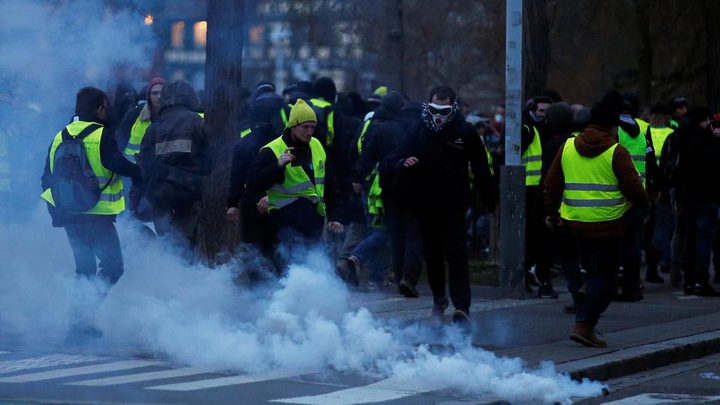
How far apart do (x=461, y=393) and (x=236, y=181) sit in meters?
3.69

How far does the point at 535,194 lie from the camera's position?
14.4 m

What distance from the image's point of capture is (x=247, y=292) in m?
10.7

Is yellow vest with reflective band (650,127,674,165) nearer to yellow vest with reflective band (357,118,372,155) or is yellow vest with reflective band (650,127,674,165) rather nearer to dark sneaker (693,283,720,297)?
dark sneaker (693,283,720,297)

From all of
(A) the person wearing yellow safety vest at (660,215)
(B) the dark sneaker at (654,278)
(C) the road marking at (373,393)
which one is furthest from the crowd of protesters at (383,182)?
(B) the dark sneaker at (654,278)

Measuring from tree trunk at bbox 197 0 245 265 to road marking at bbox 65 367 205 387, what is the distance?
8.57 ft

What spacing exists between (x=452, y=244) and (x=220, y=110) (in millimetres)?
2326

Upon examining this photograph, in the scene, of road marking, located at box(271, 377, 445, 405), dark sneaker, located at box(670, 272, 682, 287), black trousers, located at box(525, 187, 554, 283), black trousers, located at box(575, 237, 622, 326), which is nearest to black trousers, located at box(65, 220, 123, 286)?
road marking, located at box(271, 377, 445, 405)

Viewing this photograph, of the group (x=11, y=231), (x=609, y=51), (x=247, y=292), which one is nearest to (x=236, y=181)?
(x=247, y=292)

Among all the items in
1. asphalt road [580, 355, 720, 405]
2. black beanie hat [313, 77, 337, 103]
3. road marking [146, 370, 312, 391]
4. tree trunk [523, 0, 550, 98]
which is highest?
tree trunk [523, 0, 550, 98]

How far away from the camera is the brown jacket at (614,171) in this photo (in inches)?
404

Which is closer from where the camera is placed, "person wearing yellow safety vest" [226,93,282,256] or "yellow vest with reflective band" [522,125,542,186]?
"person wearing yellow safety vest" [226,93,282,256]

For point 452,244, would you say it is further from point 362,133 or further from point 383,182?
point 362,133

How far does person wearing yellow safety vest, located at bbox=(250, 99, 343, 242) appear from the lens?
10820 mm

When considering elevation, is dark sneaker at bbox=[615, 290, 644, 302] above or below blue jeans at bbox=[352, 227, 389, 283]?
below
